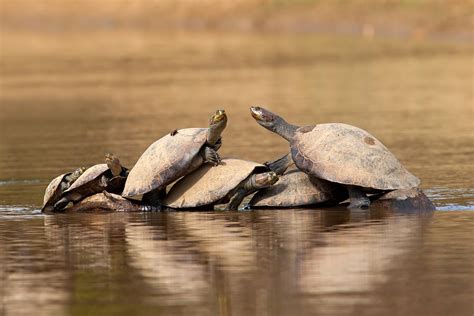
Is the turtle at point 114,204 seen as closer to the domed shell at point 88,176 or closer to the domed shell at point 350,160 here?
the domed shell at point 88,176

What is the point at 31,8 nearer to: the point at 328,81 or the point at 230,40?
the point at 230,40

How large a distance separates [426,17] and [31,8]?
2492 cm

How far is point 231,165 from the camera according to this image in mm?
12742

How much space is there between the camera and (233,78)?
30.9 metres

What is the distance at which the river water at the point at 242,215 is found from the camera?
8.62m

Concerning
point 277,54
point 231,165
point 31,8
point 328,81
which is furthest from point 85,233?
point 31,8

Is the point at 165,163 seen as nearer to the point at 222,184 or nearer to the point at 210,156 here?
the point at 210,156

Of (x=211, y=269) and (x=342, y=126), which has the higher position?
(x=342, y=126)

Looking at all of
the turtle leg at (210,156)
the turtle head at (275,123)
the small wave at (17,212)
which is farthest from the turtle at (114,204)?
the turtle head at (275,123)

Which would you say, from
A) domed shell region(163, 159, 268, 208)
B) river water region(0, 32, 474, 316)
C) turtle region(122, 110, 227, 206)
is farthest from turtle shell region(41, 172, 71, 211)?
domed shell region(163, 159, 268, 208)

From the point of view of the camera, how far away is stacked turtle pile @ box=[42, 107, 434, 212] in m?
12.3

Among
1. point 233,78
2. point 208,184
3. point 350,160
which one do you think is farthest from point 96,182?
point 233,78

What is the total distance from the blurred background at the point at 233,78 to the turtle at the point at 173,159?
1678mm

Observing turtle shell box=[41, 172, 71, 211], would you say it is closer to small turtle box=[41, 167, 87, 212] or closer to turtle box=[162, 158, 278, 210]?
small turtle box=[41, 167, 87, 212]
